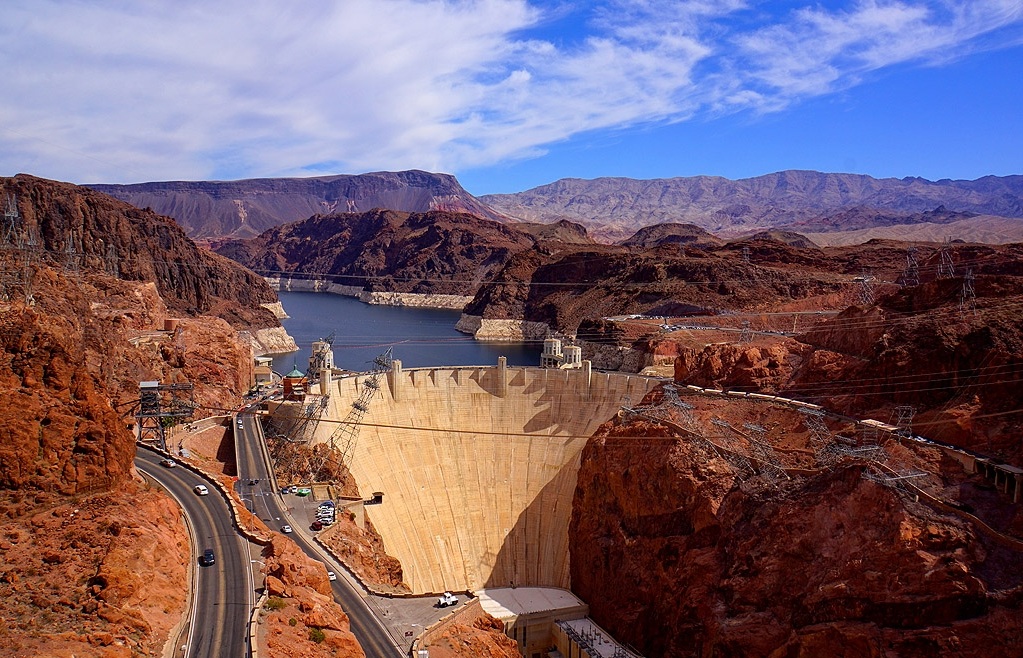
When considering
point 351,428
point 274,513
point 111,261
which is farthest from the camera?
point 111,261

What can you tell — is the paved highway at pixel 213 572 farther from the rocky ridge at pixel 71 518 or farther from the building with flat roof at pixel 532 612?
the building with flat roof at pixel 532 612

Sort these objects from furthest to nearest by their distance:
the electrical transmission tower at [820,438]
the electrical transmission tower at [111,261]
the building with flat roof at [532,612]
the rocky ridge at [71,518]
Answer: the electrical transmission tower at [111,261], the building with flat roof at [532,612], the electrical transmission tower at [820,438], the rocky ridge at [71,518]

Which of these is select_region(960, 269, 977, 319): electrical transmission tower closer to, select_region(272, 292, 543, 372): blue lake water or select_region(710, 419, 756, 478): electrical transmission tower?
select_region(710, 419, 756, 478): electrical transmission tower

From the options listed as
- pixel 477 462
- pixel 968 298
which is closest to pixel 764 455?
pixel 968 298

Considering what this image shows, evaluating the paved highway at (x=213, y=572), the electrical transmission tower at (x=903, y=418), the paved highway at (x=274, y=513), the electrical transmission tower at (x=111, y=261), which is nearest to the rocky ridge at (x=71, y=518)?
the paved highway at (x=213, y=572)

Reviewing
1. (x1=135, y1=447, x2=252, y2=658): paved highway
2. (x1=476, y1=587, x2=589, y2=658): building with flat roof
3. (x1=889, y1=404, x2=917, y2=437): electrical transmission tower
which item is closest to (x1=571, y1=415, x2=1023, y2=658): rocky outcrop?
(x1=476, y1=587, x2=589, y2=658): building with flat roof

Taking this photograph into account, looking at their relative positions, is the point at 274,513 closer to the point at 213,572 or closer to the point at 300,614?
the point at 213,572
